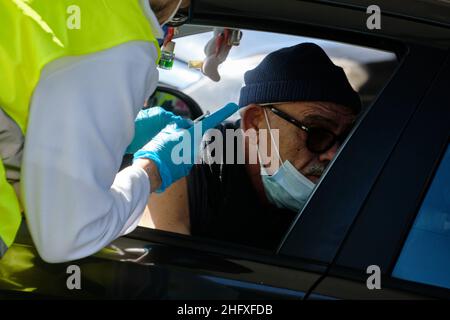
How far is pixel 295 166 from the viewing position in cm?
197

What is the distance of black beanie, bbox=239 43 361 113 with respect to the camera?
2.04 m

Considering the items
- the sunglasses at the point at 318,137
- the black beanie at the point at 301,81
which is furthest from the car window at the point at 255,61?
the sunglasses at the point at 318,137

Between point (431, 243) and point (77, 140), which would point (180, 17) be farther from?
point (431, 243)

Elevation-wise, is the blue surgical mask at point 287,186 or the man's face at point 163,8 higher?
the man's face at point 163,8

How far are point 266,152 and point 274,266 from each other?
64 cm

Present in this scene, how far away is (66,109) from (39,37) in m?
0.13

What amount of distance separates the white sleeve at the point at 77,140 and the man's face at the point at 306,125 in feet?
2.59

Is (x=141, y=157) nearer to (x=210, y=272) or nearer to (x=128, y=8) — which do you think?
(x=210, y=272)

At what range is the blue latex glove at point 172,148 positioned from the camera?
5.50 ft

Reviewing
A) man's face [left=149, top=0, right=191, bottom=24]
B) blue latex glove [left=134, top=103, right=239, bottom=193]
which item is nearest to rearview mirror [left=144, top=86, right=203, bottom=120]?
blue latex glove [left=134, top=103, right=239, bottom=193]

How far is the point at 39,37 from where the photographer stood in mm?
1145

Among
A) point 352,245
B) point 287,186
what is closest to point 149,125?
point 287,186

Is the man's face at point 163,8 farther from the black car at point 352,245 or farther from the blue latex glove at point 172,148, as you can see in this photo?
the black car at point 352,245
